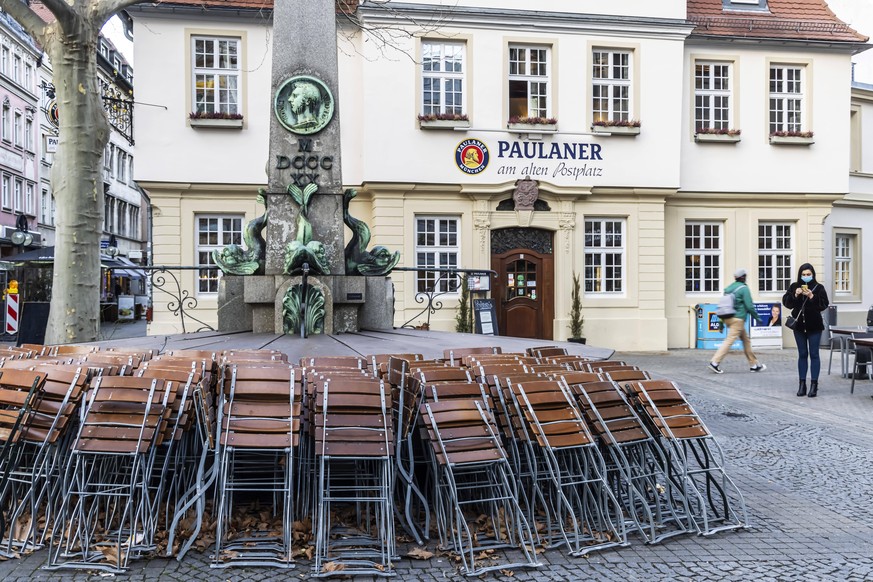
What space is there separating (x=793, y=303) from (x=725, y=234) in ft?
29.3

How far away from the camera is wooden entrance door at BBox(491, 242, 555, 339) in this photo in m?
18.2

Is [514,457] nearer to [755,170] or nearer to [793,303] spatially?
[793,303]

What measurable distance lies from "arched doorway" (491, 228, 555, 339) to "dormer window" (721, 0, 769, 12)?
311 inches

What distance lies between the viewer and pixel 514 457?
4613 mm

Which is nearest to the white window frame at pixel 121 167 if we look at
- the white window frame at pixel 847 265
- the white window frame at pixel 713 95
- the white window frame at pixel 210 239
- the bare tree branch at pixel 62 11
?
the white window frame at pixel 210 239

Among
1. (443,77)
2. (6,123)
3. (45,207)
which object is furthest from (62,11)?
(45,207)

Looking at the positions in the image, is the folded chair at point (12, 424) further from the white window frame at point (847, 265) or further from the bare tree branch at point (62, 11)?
the white window frame at point (847, 265)

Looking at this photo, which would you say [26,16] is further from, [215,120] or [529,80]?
[529,80]

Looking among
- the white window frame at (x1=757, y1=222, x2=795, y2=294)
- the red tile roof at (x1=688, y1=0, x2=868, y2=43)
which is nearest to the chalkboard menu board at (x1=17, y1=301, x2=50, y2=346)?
the red tile roof at (x1=688, y1=0, x2=868, y2=43)

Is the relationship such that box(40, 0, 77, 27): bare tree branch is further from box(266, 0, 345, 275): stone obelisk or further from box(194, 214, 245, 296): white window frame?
box(194, 214, 245, 296): white window frame

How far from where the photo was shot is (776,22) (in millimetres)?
20078

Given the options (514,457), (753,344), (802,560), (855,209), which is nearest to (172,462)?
(514,457)

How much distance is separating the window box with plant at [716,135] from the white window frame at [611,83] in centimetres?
195

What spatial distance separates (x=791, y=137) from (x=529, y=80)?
6.74 metres
